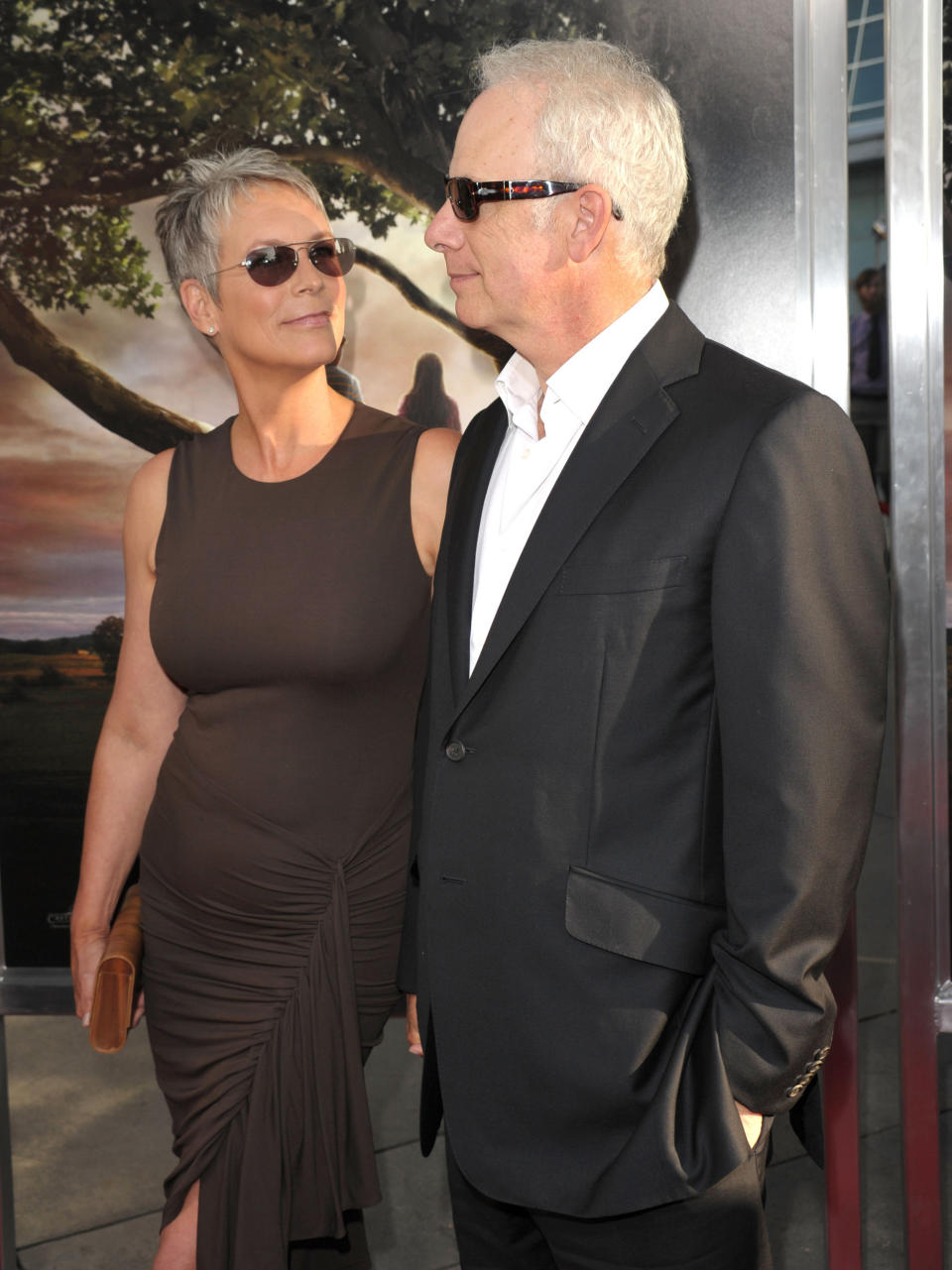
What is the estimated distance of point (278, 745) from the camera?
86.6 inches

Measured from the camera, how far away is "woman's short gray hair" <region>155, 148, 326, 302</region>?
2.30 meters

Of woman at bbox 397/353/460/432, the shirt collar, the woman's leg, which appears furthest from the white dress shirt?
the woman's leg

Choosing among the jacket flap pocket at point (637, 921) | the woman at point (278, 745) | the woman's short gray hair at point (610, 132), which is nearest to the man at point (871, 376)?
the woman at point (278, 745)

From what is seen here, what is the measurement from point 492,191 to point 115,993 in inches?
56.3

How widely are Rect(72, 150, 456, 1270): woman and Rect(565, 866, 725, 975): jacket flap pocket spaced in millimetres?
664

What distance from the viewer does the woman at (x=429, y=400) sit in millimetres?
2576

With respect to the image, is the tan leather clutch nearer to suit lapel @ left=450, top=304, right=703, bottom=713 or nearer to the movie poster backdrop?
the movie poster backdrop

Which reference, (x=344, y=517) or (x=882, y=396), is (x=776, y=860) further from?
(x=882, y=396)

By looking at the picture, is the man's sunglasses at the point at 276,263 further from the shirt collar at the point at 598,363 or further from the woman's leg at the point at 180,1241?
the woman's leg at the point at 180,1241

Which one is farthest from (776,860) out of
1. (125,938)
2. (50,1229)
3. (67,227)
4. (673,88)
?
(50,1229)

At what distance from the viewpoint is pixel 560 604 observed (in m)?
1.64

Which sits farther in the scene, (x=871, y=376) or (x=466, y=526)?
(x=871, y=376)

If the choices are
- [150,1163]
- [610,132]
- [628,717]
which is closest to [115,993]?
[628,717]

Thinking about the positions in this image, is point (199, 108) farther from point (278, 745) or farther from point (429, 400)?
point (278, 745)
